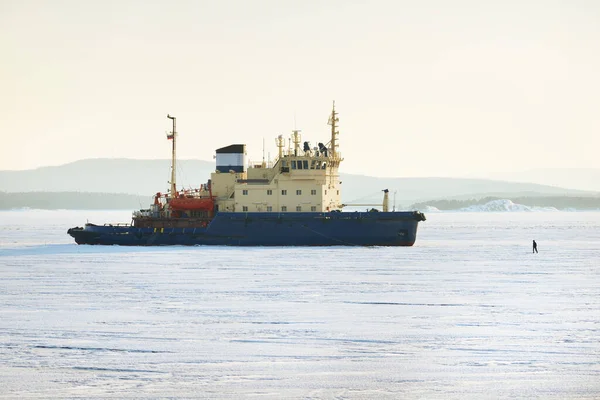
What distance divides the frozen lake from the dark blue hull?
1506 cm

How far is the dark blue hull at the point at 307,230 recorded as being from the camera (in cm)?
4959

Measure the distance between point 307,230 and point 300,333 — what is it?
31583 mm

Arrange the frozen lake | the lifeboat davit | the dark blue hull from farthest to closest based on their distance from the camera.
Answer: the lifeboat davit
the dark blue hull
the frozen lake

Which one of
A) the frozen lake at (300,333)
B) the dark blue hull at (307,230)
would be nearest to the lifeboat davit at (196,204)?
the dark blue hull at (307,230)

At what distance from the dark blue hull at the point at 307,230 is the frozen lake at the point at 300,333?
15.1 m

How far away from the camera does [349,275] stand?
104ft

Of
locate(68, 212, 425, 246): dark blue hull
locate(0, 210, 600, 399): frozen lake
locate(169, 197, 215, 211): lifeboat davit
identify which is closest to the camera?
locate(0, 210, 600, 399): frozen lake

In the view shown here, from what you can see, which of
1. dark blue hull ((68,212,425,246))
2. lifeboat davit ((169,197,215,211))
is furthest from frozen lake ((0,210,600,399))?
lifeboat davit ((169,197,215,211))

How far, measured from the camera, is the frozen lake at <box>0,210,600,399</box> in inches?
537

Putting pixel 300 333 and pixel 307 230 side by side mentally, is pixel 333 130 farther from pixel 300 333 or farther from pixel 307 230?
pixel 300 333

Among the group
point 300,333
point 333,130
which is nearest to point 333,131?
point 333,130

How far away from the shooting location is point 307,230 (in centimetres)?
4959

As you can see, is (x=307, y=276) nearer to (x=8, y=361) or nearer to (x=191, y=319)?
(x=191, y=319)

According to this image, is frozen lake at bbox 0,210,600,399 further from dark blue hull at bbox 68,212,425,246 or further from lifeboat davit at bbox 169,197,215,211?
lifeboat davit at bbox 169,197,215,211
